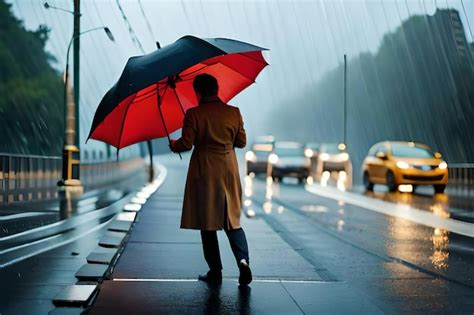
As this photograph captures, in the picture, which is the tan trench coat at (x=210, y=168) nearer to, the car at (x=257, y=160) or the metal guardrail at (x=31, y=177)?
the metal guardrail at (x=31, y=177)

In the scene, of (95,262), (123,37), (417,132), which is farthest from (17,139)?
(95,262)

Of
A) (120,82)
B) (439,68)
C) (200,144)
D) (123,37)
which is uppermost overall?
(439,68)

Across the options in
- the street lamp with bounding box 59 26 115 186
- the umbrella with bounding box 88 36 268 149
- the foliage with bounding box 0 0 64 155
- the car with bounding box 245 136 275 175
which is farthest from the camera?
the foliage with bounding box 0 0 64 155

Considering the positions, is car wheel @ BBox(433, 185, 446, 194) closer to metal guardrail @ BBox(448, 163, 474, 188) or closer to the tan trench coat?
metal guardrail @ BBox(448, 163, 474, 188)

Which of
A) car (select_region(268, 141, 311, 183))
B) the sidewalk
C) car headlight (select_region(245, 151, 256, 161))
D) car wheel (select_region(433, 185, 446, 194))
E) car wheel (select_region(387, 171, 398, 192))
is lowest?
the sidewalk

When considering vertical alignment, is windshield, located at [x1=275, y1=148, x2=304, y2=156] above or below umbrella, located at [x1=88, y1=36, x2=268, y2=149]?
above

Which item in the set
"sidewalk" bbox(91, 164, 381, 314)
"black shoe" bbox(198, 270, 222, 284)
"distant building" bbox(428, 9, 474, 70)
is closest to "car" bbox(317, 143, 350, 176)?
"distant building" bbox(428, 9, 474, 70)

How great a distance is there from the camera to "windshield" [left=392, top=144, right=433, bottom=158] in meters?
23.5

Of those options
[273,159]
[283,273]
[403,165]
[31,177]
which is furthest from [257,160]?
[283,273]

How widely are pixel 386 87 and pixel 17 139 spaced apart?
35.4m

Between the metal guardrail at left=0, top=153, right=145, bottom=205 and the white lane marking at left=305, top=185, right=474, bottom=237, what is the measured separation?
6.75 m

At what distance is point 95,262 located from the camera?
7.59m

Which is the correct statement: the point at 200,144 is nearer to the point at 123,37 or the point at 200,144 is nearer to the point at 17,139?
the point at 123,37

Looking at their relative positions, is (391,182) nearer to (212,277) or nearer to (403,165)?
(403,165)
